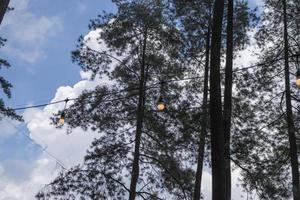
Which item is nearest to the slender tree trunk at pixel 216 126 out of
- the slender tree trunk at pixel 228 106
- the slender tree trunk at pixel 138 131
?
the slender tree trunk at pixel 228 106

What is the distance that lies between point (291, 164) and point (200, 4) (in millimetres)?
5985

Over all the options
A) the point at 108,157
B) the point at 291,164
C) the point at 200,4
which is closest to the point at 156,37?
the point at 200,4

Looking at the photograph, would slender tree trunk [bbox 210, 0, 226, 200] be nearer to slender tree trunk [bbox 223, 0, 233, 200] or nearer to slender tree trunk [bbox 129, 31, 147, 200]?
slender tree trunk [bbox 223, 0, 233, 200]

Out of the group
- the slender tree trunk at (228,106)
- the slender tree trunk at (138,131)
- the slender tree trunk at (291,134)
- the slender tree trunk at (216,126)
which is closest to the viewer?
the slender tree trunk at (216,126)

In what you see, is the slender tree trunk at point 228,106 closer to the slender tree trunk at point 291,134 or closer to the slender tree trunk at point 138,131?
the slender tree trunk at point 291,134

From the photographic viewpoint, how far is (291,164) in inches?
482

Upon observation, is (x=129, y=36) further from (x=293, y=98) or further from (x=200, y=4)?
(x=293, y=98)

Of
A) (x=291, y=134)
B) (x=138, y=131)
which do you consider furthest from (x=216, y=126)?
(x=138, y=131)

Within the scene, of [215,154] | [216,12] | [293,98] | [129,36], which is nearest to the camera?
[215,154]

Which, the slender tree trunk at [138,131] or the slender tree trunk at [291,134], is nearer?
Answer: the slender tree trunk at [291,134]

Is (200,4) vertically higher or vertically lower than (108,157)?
higher

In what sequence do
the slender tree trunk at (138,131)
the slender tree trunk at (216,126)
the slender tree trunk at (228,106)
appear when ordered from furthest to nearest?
the slender tree trunk at (138,131) → the slender tree trunk at (228,106) → the slender tree trunk at (216,126)

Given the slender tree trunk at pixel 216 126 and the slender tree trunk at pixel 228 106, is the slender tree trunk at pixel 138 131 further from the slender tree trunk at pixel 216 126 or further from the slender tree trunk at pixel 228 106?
the slender tree trunk at pixel 216 126

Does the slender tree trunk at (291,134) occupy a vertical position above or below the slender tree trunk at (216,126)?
above
